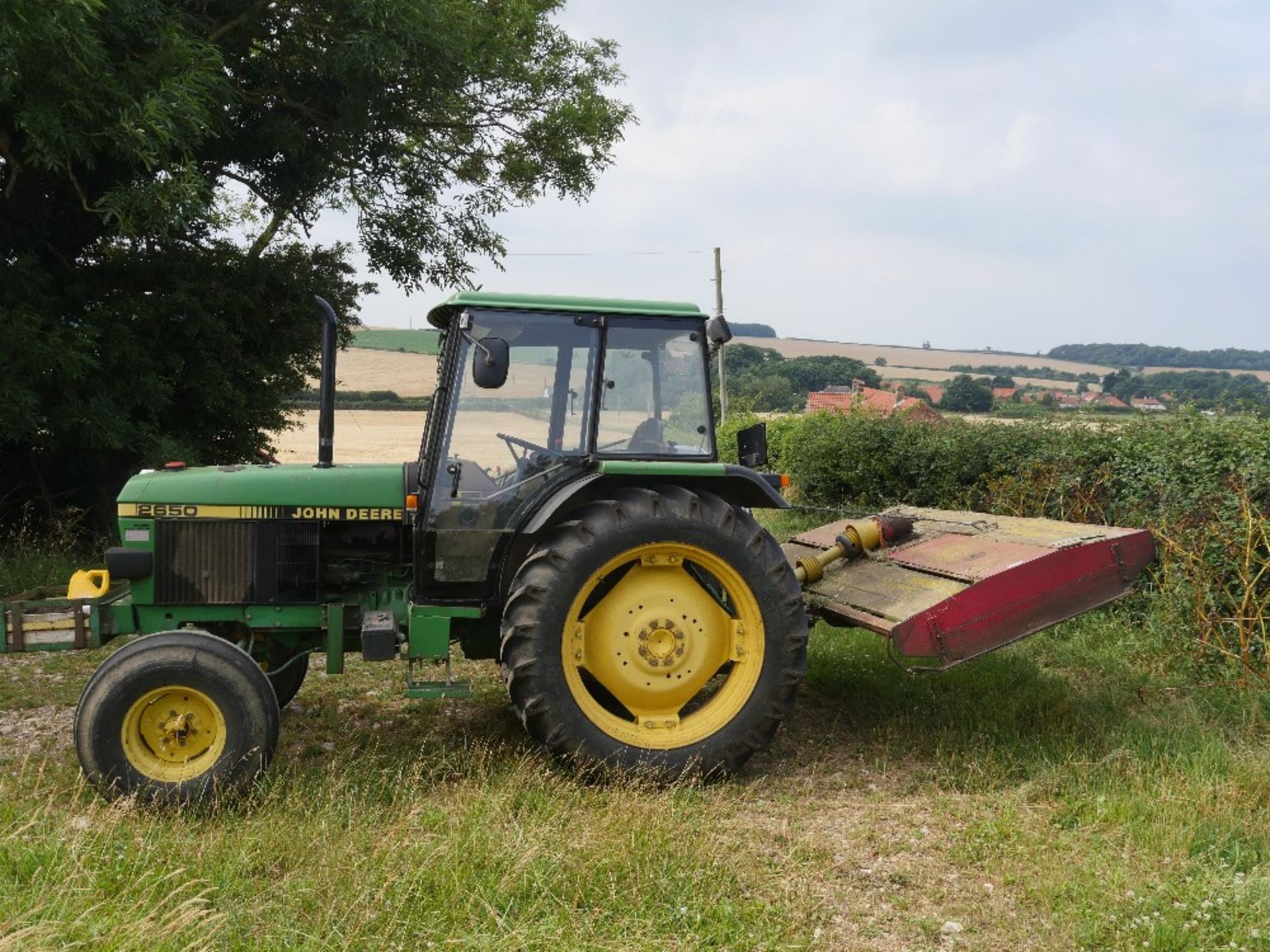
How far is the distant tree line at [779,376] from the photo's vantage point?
23.0 meters

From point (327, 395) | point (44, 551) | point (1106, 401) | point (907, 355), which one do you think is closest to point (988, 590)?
point (327, 395)

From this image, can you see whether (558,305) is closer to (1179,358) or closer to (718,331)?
(718,331)

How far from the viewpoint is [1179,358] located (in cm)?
2103

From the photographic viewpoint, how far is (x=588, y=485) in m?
4.84

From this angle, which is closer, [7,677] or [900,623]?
[900,623]

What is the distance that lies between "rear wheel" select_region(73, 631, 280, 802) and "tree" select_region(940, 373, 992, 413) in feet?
27.5

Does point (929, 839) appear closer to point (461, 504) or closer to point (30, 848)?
point (461, 504)

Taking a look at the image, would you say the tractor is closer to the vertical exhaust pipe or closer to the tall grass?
the vertical exhaust pipe

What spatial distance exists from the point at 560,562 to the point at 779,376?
22.7 metres

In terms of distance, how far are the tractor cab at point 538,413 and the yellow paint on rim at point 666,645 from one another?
1.71 feet

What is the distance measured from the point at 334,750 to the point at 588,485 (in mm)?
1867

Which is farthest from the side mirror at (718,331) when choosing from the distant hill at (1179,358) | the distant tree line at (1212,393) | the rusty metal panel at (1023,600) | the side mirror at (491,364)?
the distant hill at (1179,358)

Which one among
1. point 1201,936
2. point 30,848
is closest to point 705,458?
point 1201,936

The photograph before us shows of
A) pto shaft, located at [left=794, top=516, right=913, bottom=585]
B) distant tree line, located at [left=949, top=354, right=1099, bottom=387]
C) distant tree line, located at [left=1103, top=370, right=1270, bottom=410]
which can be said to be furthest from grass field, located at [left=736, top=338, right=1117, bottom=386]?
pto shaft, located at [left=794, top=516, right=913, bottom=585]
